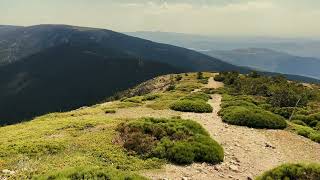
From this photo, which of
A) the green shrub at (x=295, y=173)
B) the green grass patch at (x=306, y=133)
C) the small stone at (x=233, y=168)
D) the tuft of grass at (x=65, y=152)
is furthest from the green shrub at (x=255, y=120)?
the green shrub at (x=295, y=173)

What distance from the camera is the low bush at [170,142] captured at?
21.6m

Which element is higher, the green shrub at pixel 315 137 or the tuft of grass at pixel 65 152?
the tuft of grass at pixel 65 152

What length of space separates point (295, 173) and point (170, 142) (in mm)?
7861

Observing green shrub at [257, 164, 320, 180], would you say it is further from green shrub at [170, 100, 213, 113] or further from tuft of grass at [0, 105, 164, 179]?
green shrub at [170, 100, 213, 113]

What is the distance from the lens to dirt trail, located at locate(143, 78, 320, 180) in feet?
66.3

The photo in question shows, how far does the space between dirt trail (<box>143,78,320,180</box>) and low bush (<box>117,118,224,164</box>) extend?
0.66 meters

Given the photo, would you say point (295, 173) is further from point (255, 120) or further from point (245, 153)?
point (255, 120)

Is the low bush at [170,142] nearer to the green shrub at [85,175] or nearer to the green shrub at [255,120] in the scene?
the green shrub at [85,175]

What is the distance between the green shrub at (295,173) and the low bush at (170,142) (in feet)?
17.7

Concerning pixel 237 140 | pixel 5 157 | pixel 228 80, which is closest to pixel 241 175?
pixel 237 140

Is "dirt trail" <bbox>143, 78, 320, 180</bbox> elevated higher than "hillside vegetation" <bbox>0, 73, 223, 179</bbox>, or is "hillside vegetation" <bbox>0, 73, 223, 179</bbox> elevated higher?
"hillside vegetation" <bbox>0, 73, 223, 179</bbox>

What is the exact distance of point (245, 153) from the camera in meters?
25.0

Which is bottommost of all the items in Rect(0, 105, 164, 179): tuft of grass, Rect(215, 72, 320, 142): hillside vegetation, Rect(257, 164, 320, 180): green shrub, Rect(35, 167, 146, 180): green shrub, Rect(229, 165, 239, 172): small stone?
Rect(215, 72, 320, 142): hillside vegetation

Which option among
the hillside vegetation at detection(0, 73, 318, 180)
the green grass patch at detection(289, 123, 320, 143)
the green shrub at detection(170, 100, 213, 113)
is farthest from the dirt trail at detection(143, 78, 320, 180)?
the green shrub at detection(170, 100, 213, 113)
